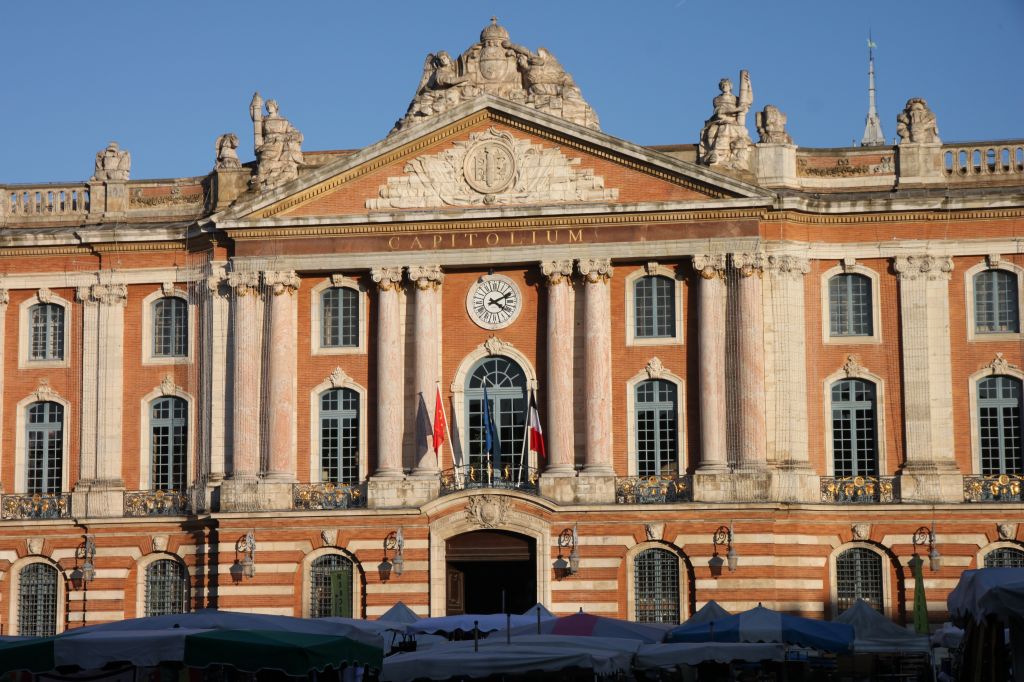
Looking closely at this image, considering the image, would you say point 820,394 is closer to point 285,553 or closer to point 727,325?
point 727,325

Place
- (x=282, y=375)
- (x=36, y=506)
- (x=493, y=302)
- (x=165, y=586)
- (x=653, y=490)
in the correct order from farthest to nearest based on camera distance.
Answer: (x=36, y=506) → (x=165, y=586) → (x=493, y=302) → (x=282, y=375) → (x=653, y=490)

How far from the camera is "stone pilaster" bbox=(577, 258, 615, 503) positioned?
46.5 metres

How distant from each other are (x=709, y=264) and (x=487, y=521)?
873cm

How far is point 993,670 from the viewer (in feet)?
71.9

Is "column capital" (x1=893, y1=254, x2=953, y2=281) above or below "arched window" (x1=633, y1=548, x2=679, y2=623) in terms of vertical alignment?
above

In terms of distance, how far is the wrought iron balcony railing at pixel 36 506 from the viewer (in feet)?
164

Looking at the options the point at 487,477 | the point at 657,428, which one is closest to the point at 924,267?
the point at 657,428

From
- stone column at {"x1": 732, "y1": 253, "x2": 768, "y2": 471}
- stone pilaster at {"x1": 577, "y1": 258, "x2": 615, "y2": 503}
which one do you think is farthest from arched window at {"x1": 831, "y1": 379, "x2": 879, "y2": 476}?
stone pilaster at {"x1": 577, "y1": 258, "x2": 615, "y2": 503}

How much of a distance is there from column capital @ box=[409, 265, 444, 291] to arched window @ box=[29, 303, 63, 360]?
10.7 metres

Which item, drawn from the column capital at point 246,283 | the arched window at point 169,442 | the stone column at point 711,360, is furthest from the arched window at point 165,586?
the stone column at point 711,360

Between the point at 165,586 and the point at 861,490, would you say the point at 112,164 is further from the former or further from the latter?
the point at 861,490

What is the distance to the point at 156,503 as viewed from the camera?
163ft

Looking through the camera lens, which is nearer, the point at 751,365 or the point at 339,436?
the point at 751,365

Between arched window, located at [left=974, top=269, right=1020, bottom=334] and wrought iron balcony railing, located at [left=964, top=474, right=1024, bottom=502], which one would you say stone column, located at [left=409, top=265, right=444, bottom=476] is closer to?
wrought iron balcony railing, located at [left=964, top=474, right=1024, bottom=502]
